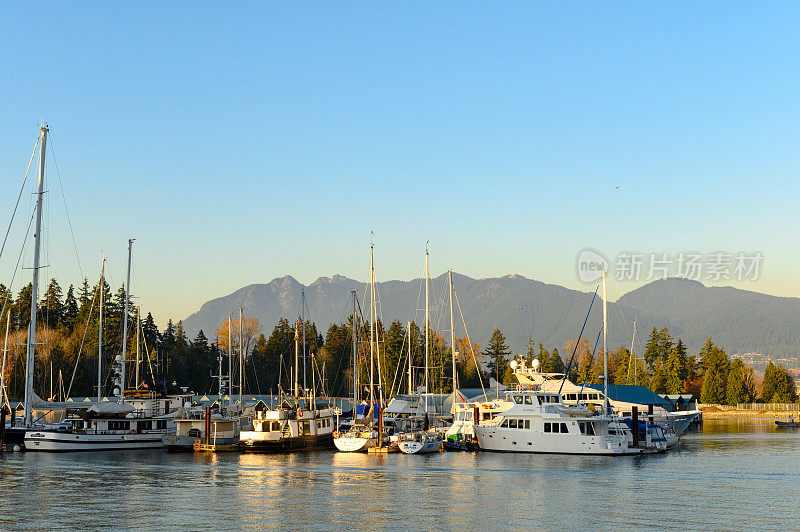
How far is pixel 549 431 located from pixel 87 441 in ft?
124

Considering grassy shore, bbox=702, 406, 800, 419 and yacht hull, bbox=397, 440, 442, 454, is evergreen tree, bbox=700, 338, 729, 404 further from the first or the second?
yacht hull, bbox=397, 440, 442, 454

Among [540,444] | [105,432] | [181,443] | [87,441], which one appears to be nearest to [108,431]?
[105,432]

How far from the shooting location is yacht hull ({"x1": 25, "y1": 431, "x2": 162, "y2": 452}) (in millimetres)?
68938

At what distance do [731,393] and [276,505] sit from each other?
140 metres

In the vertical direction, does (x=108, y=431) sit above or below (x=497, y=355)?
below

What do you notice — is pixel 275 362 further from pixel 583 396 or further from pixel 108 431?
pixel 108 431

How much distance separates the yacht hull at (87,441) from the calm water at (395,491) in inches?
77.9

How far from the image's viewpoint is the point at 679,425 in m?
91.6

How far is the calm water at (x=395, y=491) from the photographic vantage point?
1448 inches

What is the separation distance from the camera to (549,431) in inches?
2655

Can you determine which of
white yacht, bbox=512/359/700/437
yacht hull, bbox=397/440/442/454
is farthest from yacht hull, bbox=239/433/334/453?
white yacht, bbox=512/359/700/437

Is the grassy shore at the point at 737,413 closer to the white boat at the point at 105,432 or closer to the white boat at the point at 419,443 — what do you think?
the white boat at the point at 419,443

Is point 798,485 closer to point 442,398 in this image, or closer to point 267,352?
point 442,398

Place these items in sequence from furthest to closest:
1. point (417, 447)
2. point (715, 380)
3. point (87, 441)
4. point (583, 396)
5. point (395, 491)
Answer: point (715, 380)
point (583, 396)
point (87, 441)
point (417, 447)
point (395, 491)
